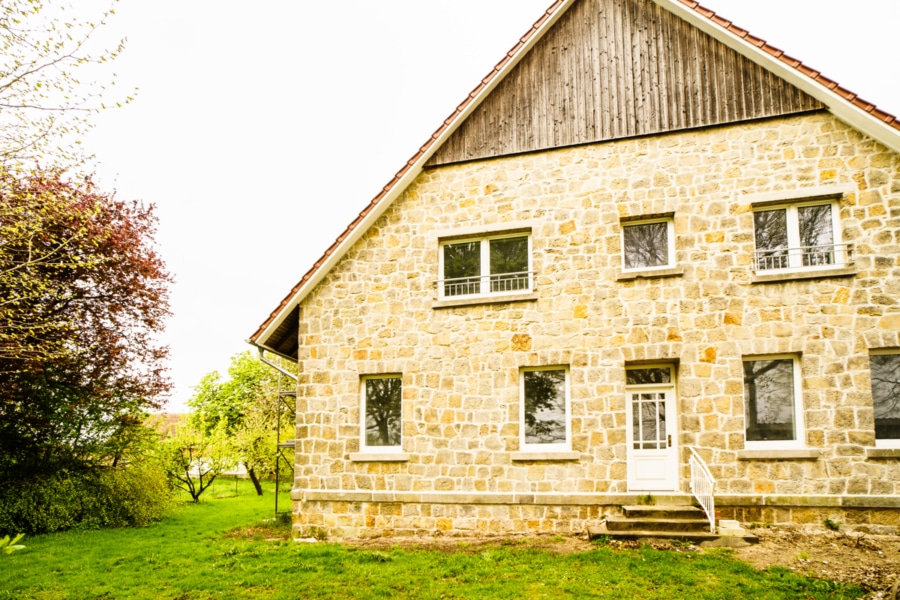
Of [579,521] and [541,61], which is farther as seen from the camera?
[541,61]

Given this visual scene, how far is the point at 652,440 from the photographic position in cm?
1055

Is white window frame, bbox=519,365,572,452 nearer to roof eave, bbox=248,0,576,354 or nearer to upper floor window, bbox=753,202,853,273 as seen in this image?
upper floor window, bbox=753,202,853,273

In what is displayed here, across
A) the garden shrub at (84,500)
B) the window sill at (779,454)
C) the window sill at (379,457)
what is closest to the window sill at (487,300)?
A: the window sill at (379,457)

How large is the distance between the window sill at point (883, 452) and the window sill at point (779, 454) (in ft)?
2.16

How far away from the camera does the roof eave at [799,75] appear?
376 inches

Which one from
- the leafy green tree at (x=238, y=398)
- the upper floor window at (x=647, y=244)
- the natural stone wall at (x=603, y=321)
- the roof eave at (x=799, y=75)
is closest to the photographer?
the roof eave at (x=799, y=75)

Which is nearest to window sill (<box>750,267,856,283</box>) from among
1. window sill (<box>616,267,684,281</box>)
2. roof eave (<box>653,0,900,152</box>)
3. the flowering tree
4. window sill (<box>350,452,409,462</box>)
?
window sill (<box>616,267,684,281</box>)

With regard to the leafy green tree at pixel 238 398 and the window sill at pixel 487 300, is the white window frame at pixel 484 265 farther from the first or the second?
the leafy green tree at pixel 238 398

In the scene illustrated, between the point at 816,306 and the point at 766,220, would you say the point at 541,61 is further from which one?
the point at 816,306

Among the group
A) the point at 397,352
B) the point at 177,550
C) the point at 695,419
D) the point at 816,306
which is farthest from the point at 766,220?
the point at 177,550

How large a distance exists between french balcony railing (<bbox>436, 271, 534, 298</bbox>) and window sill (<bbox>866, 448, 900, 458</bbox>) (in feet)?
18.5

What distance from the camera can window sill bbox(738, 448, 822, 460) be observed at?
9445 mm

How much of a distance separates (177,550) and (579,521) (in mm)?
6984

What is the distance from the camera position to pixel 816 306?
32.2 ft
